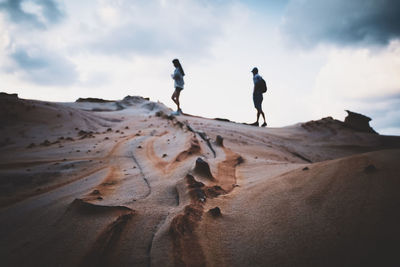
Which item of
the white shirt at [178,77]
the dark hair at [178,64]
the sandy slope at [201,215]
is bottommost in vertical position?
the sandy slope at [201,215]

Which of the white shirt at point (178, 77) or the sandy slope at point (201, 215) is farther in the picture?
the white shirt at point (178, 77)

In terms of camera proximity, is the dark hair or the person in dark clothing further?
the dark hair

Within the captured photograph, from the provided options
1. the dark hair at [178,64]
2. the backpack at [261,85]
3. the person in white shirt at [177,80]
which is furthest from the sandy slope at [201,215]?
the dark hair at [178,64]

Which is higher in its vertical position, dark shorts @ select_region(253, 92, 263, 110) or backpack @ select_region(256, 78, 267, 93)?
backpack @ select_region(256, 78, 267, 93)

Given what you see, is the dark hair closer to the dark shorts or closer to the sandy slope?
the dark shorts

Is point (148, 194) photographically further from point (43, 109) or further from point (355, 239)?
point (43, 109)

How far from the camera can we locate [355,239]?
775 millimetres

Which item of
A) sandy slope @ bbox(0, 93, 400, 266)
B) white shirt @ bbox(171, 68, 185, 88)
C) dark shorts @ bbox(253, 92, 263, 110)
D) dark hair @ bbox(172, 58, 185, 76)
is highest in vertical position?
dark hair @ bbox(172, 58, 185, 76)

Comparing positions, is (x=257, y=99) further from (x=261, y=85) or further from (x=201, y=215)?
(x=201, y=215)

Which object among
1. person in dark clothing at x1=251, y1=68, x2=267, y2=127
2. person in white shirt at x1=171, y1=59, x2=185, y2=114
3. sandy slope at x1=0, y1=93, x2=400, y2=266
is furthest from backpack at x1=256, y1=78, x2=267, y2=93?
sandy slope at x1=0, y1=93, x2=400, y2=266

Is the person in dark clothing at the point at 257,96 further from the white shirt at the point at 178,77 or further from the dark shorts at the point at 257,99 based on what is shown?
the white shirt at the point at 178,77

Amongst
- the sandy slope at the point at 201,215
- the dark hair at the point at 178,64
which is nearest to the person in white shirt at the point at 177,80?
the dark hair at the point at 178,64

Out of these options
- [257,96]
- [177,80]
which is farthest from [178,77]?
[257,96]

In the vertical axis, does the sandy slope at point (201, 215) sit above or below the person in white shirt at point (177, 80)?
below
